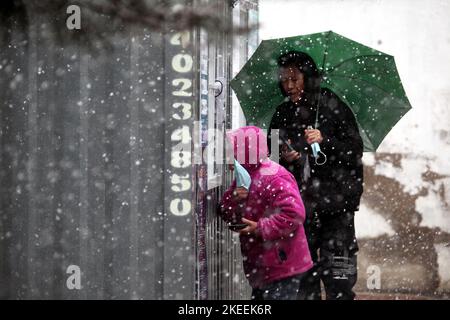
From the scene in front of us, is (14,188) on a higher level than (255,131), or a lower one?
lower

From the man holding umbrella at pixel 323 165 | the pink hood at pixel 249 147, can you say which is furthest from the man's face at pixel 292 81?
the pink hood at pixel 249 147

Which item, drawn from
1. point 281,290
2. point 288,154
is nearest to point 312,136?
point 288,154

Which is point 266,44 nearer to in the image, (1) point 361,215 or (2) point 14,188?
(2) point 14,188

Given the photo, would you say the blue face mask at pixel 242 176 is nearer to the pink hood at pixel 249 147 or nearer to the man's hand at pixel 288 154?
the pink hood at pixel 249 147

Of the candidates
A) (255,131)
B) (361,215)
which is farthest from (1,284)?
(361,215)

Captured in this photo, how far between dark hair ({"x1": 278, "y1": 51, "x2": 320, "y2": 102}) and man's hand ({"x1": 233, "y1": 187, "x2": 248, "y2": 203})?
4.05ft

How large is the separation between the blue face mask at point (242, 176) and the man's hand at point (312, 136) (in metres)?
0.96

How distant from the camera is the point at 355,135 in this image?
4719 millimetres

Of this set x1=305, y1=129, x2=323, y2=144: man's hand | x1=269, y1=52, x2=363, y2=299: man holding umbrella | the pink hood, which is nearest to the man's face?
x1=269, y1=52, x2=363, y2=299: man holding umbrella

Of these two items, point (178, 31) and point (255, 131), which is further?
point (255, 131)

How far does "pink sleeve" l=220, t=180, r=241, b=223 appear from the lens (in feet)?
12.7

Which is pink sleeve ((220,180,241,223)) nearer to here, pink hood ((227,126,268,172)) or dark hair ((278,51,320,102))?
pink hood ((227,126,268,172))

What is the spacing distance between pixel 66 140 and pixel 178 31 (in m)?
0.82

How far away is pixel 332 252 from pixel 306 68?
1340mm
